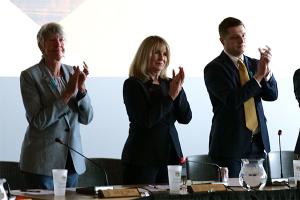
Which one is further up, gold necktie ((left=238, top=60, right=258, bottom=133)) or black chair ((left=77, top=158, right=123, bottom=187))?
gold necktie ((left=238, top=60, right=258, bottom=133))

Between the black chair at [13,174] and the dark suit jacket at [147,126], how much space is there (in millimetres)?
581

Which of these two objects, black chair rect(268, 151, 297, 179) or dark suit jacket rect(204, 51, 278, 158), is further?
black chair rect(268, 151, 297, 179)

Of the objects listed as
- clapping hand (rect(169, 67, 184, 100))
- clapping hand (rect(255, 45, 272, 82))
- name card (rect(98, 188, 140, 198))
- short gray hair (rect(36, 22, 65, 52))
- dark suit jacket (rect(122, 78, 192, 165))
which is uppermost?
short gray hair (rect(36, 22, 65, 52))

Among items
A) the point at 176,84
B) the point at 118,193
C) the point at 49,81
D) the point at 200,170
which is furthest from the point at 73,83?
the point at 200,170

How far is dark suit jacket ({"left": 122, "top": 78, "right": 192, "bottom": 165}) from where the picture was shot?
12.3ft

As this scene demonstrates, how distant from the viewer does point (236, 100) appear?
3.94 metres

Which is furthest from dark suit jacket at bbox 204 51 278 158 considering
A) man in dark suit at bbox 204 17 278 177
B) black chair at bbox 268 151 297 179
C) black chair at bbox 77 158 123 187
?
black chair at bbox 77 158 123 187

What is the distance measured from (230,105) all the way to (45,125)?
3.48 ft

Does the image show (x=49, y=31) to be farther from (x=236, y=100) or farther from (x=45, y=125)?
(x=236, y=100)


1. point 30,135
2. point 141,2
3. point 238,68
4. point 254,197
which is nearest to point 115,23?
point 141,2

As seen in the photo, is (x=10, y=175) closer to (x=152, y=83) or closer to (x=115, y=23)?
(x=152, y=83)

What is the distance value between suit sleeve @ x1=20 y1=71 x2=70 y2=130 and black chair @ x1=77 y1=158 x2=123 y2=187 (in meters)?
0.43

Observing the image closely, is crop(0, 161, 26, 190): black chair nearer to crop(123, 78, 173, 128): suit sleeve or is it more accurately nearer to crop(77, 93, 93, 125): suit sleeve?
crop(77, 93, 93, 125): suit sleeve

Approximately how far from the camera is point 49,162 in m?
3.69
